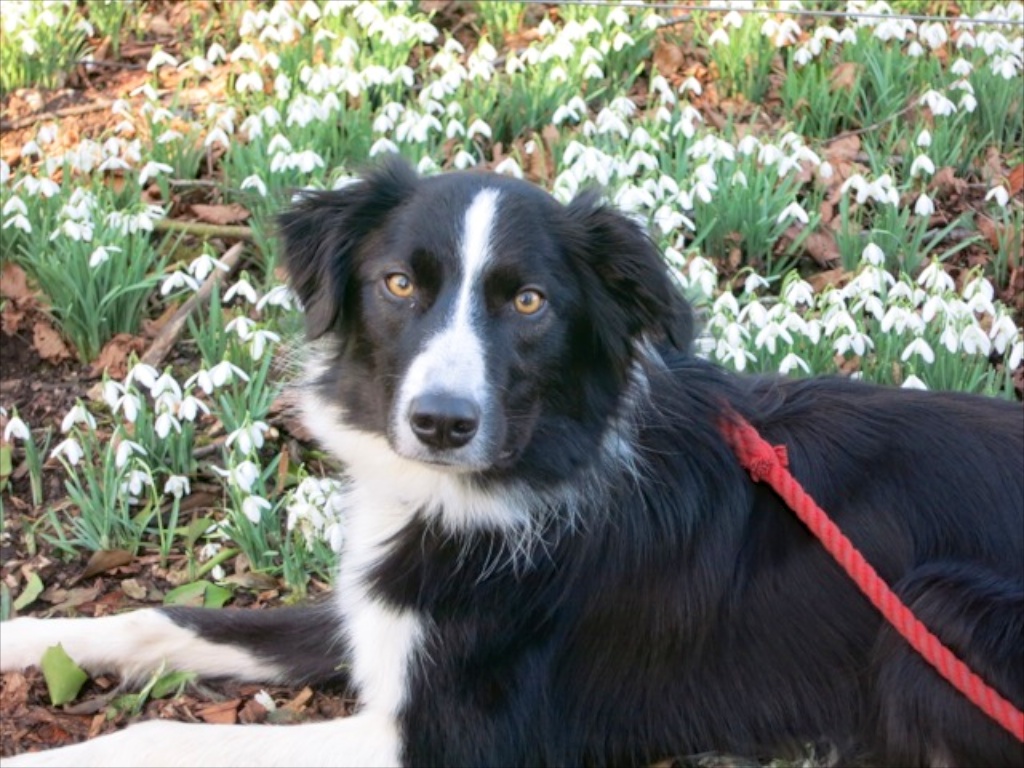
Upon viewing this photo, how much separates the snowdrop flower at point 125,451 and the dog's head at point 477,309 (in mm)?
1080

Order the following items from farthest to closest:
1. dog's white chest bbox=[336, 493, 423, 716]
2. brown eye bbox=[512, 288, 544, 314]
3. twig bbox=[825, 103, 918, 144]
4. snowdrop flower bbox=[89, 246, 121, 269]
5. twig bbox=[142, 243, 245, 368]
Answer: twig bbox=[825, 103, 918, 144] < twig bbox=[142, 243, 245, 368] < snowdrop flower bbox=[89, 246, 121, 269] < dog's white chest bbox=[336, 493, 423, 716] < brown eye bbox=[512, 288, 544, 314]

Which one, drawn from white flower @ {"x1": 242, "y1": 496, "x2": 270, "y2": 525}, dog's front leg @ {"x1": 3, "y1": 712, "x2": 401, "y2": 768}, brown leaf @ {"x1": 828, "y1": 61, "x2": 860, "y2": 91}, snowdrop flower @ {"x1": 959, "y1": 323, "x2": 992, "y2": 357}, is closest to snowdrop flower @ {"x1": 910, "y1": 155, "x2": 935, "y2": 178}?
brown leaf @ {"x1": 828, "y1": 61, "x2": 860, "y2": 91}

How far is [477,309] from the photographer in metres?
3.24

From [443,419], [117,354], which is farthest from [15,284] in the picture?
[443,419]

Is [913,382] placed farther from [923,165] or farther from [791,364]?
[923,165]

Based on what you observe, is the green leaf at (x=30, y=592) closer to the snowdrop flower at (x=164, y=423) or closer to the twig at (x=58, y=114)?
the snowdrop flower at (x=164, y=423)

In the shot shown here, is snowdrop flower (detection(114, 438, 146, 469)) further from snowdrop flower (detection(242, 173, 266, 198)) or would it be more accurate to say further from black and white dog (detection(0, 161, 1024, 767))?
snowdrop flower (detection(242, 173, 266, 198))

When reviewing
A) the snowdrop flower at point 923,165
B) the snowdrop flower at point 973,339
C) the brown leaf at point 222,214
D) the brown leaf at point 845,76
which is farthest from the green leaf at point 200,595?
the brown leaf at point 845,76

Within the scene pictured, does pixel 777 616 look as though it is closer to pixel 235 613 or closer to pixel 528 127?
pixel 235 613

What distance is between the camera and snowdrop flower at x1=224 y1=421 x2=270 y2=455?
13.8 feet

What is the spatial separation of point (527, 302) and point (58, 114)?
4.54 m

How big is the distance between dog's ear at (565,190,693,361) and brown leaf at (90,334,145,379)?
2.46 m

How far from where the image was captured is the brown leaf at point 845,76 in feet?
22.2

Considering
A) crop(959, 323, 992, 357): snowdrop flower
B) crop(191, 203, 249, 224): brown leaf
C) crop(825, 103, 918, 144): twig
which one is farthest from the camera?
crop(825, 103, 918, 144): twig
